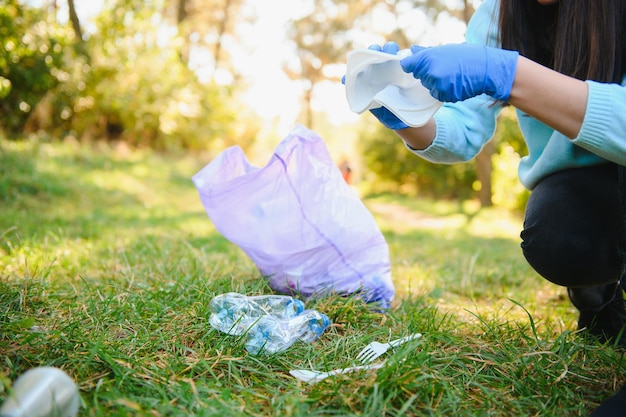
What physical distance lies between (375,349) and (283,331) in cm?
23

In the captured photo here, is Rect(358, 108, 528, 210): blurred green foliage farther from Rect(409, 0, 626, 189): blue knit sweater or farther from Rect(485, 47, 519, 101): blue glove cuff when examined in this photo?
Rect(485, 47, 519, 101): blue glove cuff

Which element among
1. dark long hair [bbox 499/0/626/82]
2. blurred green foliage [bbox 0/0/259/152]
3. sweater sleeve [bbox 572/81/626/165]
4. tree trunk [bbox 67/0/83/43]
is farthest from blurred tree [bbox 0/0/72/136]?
sweater sleeve [bbox 572/81/626/165]

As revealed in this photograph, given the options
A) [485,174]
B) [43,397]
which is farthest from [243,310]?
[485,174]

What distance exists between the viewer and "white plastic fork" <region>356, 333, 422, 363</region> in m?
1.10

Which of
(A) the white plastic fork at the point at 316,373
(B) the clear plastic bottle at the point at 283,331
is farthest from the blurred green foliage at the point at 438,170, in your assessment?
(A) the white plastic fork at the point at 316,373

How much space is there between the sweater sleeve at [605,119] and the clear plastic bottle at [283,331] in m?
0.75

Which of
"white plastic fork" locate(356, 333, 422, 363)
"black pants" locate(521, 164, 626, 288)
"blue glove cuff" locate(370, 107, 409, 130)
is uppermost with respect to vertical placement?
"blue glove cuff" locate(370, 107, 409, 130)

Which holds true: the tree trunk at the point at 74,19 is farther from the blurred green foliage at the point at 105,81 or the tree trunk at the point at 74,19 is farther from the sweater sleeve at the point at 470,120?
the sweater sleeve at the point at 470,120

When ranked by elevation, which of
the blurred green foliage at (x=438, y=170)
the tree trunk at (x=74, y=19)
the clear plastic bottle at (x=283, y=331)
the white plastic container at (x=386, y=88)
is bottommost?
the blurred green foliage at (x=438, y=170)

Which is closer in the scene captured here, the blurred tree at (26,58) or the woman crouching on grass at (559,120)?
the woman crouching on grass at (559,120)

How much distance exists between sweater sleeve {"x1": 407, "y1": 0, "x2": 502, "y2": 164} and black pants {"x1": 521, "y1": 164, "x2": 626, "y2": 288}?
11.4 inches

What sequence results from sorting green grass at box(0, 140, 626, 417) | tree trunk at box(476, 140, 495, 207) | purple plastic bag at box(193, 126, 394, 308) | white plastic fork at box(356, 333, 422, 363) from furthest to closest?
tree trunk at box(476, 140, 495, 207), purple plastic bag at box(193, 126, 394, 308), white plastic fork at box(356, 333, 422, 363), green grass at box(0, 140, 626, 417)

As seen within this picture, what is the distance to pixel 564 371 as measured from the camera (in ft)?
3.43

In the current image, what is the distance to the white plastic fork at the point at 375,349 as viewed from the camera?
43.4 inches
